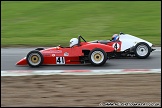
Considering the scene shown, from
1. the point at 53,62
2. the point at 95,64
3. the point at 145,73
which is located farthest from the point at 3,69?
the point at 145,73

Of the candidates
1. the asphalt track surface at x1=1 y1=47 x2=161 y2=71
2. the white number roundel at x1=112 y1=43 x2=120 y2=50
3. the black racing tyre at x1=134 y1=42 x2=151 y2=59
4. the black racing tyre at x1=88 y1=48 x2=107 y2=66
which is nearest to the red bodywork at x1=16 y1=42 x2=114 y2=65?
the asphalt track surface at x1=1 y1=47 x2=161 y2=71

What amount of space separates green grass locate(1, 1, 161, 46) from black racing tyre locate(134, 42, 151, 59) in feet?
14.8

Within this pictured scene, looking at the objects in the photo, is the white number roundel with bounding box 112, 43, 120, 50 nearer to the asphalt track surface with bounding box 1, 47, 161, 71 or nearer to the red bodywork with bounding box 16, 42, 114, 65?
the asphalt track surface with bounding box 1, 47, 161, 71

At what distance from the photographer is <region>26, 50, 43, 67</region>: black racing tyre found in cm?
A: 1147

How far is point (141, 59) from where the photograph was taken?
497 inches

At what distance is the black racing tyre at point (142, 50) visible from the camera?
41.5ft

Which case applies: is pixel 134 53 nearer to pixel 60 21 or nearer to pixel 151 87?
pixel 151 87

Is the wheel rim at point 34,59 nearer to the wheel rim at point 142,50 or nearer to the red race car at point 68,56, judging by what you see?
the red race car at point 68,56

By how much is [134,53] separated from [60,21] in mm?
14622

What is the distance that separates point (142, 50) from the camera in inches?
501

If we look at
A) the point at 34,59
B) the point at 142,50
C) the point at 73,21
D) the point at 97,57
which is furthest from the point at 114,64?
the point at 73,21

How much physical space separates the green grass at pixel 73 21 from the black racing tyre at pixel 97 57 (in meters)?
5.86

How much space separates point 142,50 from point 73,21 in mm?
14228

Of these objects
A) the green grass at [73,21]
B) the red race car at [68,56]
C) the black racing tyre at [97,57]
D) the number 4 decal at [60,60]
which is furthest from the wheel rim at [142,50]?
the green grass at [73,21]
